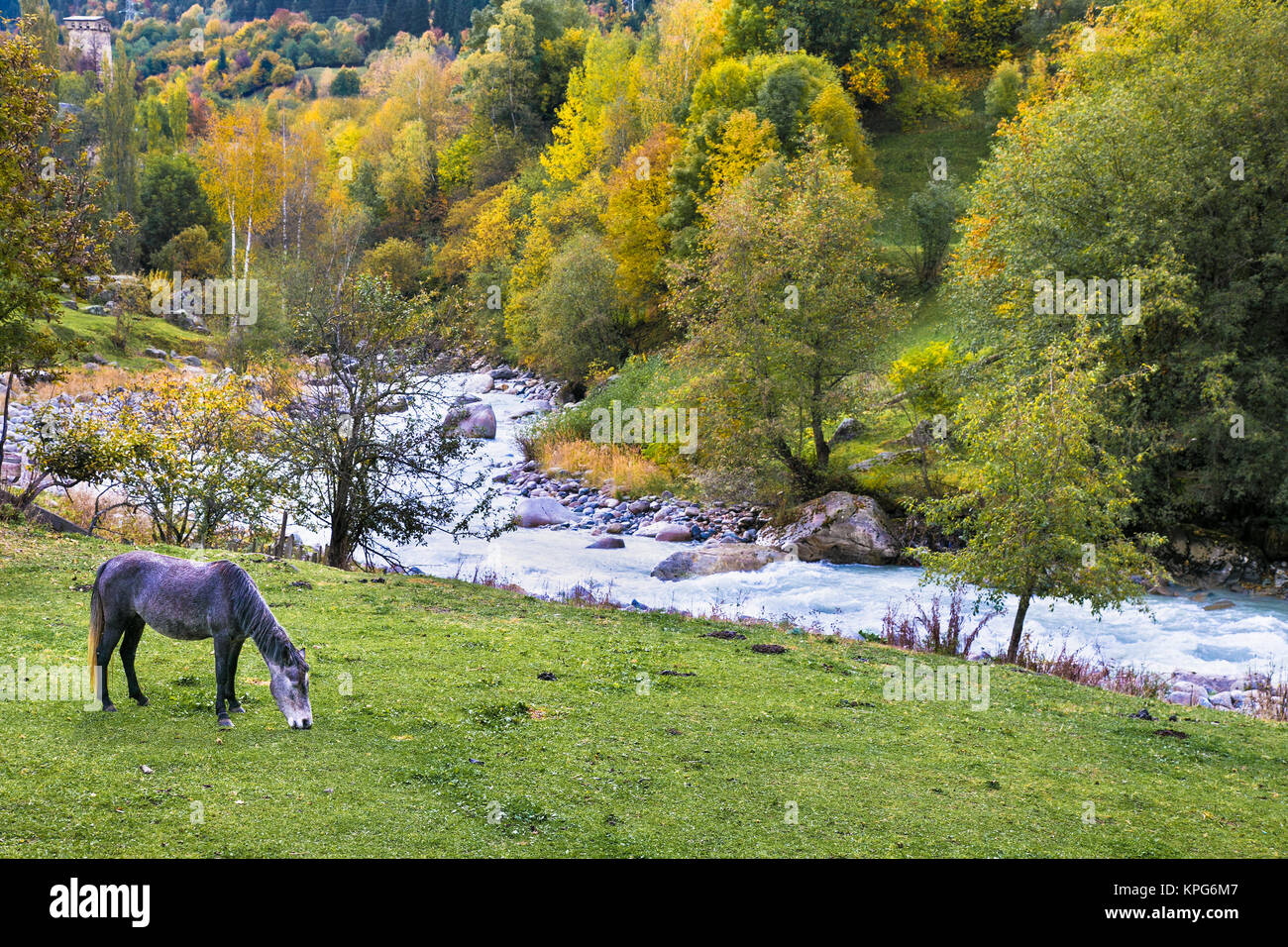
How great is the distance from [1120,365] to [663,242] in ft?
101

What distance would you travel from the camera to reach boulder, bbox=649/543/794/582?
28.3m

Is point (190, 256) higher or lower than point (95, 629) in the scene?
higher

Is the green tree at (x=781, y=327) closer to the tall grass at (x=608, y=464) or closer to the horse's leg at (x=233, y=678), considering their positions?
the tall grass at (x=608, y=464)

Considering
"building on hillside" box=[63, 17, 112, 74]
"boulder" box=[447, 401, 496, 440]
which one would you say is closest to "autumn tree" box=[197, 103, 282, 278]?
Result: "boulder" box=[447, 401, 496, 440]

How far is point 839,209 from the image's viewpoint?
34.9 metres

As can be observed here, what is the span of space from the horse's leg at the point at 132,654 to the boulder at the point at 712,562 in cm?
1911

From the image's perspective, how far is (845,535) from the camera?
31703 millimetres

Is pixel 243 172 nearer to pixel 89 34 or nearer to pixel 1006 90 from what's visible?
pixel 1006 90

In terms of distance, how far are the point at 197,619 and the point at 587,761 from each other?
4.03 m

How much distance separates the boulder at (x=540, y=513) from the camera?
36.1 m

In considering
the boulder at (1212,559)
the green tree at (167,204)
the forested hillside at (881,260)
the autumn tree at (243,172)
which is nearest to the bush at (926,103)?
the forested hillside at (881,260)

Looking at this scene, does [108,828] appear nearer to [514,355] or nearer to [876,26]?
[514,355]

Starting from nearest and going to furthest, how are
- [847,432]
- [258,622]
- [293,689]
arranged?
[258,622] → [293,689] → [847,432]

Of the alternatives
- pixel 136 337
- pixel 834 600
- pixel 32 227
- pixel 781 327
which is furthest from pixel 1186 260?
pixel 136 337
